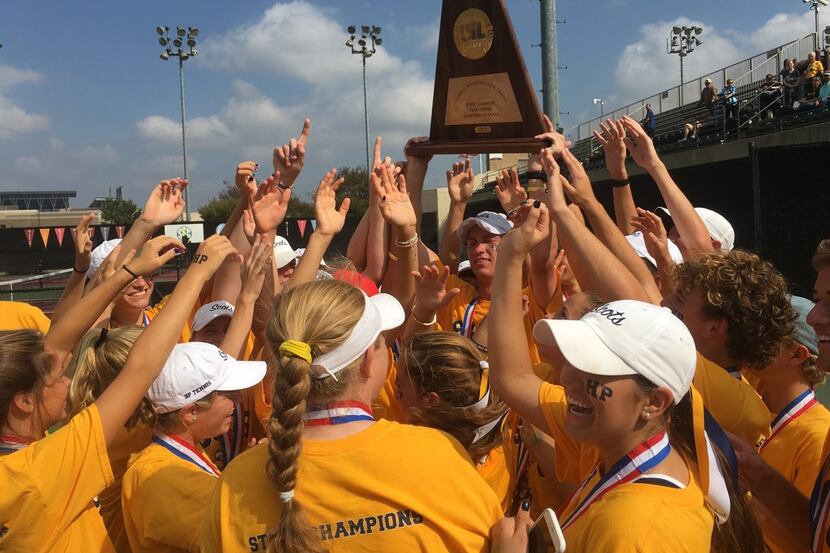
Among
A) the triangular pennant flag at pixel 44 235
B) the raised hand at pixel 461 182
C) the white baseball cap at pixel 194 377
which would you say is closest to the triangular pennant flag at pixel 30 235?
the triangular pennant flag at pixel 44 235

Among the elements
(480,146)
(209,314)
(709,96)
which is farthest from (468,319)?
(709,96)

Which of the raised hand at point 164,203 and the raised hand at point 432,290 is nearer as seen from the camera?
the raised hand at point 432,290

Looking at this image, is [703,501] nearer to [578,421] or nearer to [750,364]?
[578,421]

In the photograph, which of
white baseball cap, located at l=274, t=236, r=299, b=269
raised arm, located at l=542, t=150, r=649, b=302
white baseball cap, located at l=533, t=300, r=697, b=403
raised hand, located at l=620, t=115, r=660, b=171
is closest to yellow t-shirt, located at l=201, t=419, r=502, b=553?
white baseball cap, located at l=533, t=300, r=697, b=403

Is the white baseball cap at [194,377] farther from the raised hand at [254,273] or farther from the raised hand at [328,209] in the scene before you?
the raised hand at [328,209]

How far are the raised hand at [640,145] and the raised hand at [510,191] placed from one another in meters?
0.72

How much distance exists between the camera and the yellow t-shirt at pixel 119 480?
8.23 ft

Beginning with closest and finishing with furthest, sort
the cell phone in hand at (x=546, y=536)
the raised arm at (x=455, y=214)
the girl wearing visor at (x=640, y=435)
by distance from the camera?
the cell phone in hand at (x=546, y=536) < the girl wearing visor at (x=640, y=435) < the raised arm at (x=455, y=214)

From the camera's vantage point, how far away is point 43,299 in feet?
72.4

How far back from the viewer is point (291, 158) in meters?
4.14

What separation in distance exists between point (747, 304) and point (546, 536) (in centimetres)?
141

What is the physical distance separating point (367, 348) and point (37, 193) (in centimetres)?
16103

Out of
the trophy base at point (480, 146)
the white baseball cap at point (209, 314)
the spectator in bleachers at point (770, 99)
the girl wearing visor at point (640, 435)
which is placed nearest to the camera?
the girl wearing visor at point (640, 435)

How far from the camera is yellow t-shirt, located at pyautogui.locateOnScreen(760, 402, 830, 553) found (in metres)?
2.43
